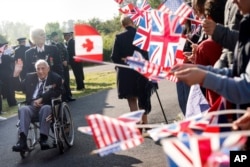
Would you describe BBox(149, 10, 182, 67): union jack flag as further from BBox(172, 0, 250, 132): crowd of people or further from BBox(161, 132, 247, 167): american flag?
BBox(161, 132, 247, 167): american flag

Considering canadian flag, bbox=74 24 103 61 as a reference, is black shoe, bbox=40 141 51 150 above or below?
below

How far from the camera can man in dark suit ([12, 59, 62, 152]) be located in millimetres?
5543

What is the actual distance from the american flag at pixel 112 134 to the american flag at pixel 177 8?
1550 mm

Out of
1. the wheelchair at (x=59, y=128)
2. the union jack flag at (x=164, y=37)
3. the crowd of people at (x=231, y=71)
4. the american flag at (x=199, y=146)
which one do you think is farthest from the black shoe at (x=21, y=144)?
the american flag at (x=199, y=146)

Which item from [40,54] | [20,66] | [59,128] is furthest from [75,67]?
[59,128]

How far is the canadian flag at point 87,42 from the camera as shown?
2402 millimetres

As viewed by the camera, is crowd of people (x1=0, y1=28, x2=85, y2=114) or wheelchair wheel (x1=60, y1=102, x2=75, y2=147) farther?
crowd of people (x1=0, y1=28, x2=85, y2=114)

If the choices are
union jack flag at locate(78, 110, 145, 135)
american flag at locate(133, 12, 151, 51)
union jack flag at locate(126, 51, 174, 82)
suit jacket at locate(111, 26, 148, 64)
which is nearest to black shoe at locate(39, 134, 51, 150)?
suit jacket at locate(111, 26, 148, 64)

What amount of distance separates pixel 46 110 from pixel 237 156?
388 cm

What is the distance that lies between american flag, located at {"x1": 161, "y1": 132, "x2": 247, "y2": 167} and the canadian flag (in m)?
0.73

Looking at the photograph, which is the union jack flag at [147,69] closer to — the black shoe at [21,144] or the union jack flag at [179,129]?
the union jack flag at [179,129]

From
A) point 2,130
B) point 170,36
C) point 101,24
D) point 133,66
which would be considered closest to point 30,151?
point 2,130

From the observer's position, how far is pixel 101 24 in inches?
1677

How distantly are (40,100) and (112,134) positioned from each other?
3942mm
